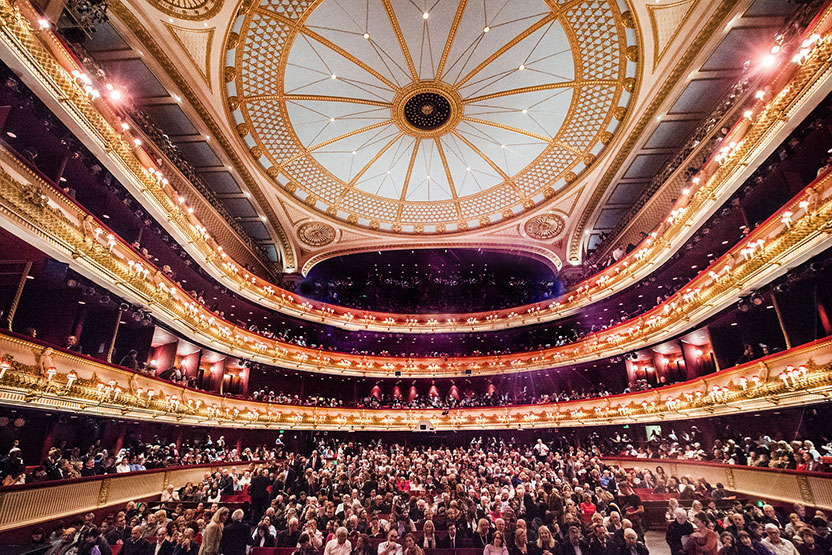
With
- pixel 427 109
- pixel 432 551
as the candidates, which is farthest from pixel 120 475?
pixel 427 109

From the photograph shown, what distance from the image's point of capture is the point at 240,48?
14016 millimetres

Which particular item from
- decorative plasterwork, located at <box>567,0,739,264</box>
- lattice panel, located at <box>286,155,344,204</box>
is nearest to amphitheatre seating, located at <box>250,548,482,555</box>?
decorative plasterwork, located at <box>567,0,739,264</box>

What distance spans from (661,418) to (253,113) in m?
21.1

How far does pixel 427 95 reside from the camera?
17.3m

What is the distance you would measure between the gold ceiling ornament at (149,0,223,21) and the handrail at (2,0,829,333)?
12.7 ft

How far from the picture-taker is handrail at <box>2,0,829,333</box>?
8.40 metres

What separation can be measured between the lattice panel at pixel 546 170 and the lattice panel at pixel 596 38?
445cm

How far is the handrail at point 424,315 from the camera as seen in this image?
8.40m

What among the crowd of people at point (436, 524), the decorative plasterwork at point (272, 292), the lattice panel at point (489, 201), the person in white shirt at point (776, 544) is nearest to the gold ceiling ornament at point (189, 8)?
the decorative plasterwork at point (272, 292)

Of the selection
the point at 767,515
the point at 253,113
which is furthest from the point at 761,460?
the point at 253,113

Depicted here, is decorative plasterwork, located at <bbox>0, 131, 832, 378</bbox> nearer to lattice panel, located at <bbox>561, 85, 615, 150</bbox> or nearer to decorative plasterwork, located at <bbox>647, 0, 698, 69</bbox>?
decorative plasterwork, located at <bbox>647, 0, 698, 69</bbox>

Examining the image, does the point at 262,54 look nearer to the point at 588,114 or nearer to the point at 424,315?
the point at 588,114

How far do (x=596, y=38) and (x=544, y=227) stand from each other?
11.8m

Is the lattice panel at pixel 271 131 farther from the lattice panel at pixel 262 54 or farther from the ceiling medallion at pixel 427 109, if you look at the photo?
the ceiling medallion at pixel 427 109
